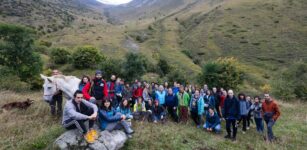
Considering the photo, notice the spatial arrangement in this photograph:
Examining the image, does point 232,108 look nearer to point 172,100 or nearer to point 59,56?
point 172,100

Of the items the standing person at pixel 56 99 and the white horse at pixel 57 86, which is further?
the standing person at pixel 56 99

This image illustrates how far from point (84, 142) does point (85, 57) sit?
3121cm

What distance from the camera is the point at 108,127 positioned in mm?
10203

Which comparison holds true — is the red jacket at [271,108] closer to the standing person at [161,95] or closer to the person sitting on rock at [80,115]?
the standing person at [161,95]

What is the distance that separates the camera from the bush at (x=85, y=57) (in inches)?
1549

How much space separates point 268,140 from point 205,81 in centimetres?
2387

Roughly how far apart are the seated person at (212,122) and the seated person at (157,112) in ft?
7.26

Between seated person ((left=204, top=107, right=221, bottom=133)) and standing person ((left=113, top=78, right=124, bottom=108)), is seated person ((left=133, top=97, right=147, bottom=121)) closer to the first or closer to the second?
standing person ((left=113, top=78, right=124, bottom=108))

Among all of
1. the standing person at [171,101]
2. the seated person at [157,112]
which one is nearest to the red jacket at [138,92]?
the seated person at [157,112]

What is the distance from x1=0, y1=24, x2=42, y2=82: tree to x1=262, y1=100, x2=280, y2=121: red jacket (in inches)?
856

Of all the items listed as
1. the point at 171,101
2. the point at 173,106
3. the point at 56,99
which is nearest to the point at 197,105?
the point at 173,106

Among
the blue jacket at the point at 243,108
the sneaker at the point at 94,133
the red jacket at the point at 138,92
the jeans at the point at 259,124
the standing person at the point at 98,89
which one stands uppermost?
the standing person at the point at 98,89

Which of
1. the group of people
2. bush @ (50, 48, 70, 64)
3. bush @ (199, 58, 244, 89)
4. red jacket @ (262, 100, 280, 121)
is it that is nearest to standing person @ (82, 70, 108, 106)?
the group of people

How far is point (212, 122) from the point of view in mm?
13844
